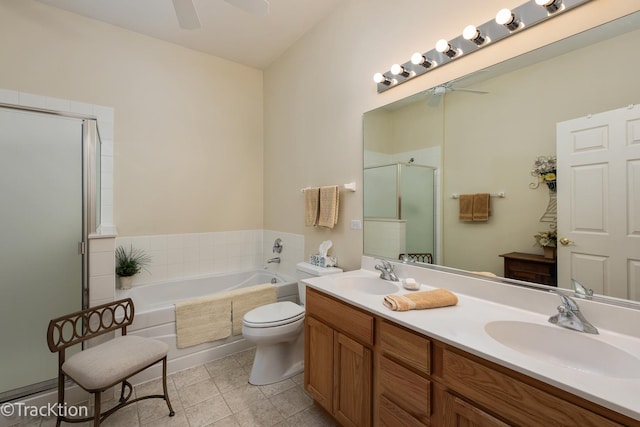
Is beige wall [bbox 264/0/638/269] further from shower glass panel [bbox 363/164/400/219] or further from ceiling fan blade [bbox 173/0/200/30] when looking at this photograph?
ceiling fan blade [bbox 173/0/200/30]

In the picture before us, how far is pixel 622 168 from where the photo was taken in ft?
3.55

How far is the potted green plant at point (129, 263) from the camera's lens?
265cm

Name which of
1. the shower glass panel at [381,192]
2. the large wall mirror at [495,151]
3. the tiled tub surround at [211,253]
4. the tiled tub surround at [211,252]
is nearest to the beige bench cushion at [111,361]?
the tiled tub surround at [211,253]

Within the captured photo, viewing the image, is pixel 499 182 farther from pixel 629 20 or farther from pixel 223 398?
pixel 223 398

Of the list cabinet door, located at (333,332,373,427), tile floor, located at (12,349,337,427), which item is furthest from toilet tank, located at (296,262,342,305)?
cabinet door, located at (333,332,373,427)

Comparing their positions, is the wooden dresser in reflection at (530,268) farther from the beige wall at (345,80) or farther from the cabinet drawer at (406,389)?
the beige wall at (345,80)

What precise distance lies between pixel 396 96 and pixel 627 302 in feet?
5.22

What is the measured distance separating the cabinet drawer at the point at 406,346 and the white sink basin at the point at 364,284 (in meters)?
0.58

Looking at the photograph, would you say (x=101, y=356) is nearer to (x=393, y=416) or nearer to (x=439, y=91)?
(x=393, y=416)

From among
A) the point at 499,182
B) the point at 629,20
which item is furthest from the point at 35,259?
the point at 629,20

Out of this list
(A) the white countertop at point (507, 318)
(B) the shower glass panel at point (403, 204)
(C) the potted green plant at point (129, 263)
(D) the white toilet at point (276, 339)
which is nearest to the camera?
(A) the white countertop at point (507, 318)

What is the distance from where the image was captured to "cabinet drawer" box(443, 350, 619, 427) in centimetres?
73

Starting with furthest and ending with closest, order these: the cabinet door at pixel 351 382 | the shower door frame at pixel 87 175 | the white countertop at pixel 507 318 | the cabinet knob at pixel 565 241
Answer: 1. the shower door frame at pixel 87 175
2. the cabinet door at pixel 351 382
3. the cabinet knob at pixel 565 241
4. the white countertop at pixel 507 318

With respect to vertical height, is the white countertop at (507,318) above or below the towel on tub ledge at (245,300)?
above
